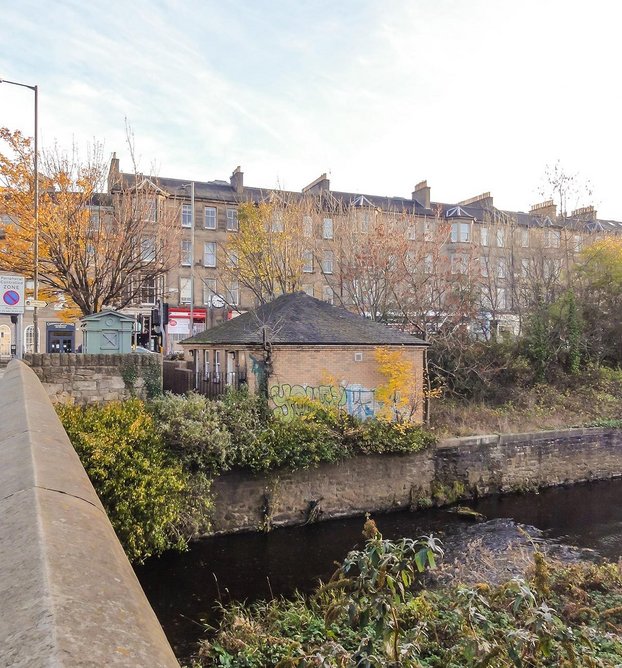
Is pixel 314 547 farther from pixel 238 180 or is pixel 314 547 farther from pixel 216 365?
pixel 238 180

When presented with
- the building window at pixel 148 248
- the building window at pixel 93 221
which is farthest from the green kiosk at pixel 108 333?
the building window at pixel 148 248

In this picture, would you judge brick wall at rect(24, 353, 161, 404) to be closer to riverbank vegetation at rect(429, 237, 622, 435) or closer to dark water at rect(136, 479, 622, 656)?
dark water at rect(136, 479, 622, 656)

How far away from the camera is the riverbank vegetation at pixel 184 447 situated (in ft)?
34.8

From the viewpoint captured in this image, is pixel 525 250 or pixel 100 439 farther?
pixel 525 250

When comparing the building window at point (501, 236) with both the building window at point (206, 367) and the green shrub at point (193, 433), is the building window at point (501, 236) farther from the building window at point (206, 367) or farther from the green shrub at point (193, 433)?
the green shrub at point (193, 433)

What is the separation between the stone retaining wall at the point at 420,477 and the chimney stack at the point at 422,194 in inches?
1120

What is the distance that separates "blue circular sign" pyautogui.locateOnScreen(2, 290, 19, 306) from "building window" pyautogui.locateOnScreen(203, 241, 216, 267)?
25905 millimetres

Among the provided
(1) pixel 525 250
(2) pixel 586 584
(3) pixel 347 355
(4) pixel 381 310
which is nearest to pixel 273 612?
(2) pixel 586 584

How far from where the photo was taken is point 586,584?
873cm

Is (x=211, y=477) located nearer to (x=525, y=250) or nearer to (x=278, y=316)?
(x=278, y=316)

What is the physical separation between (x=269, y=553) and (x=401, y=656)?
28.9 feet

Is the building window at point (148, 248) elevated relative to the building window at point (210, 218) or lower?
lower

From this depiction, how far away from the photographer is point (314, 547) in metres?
12.5

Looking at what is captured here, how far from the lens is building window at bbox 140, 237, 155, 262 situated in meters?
21.3
